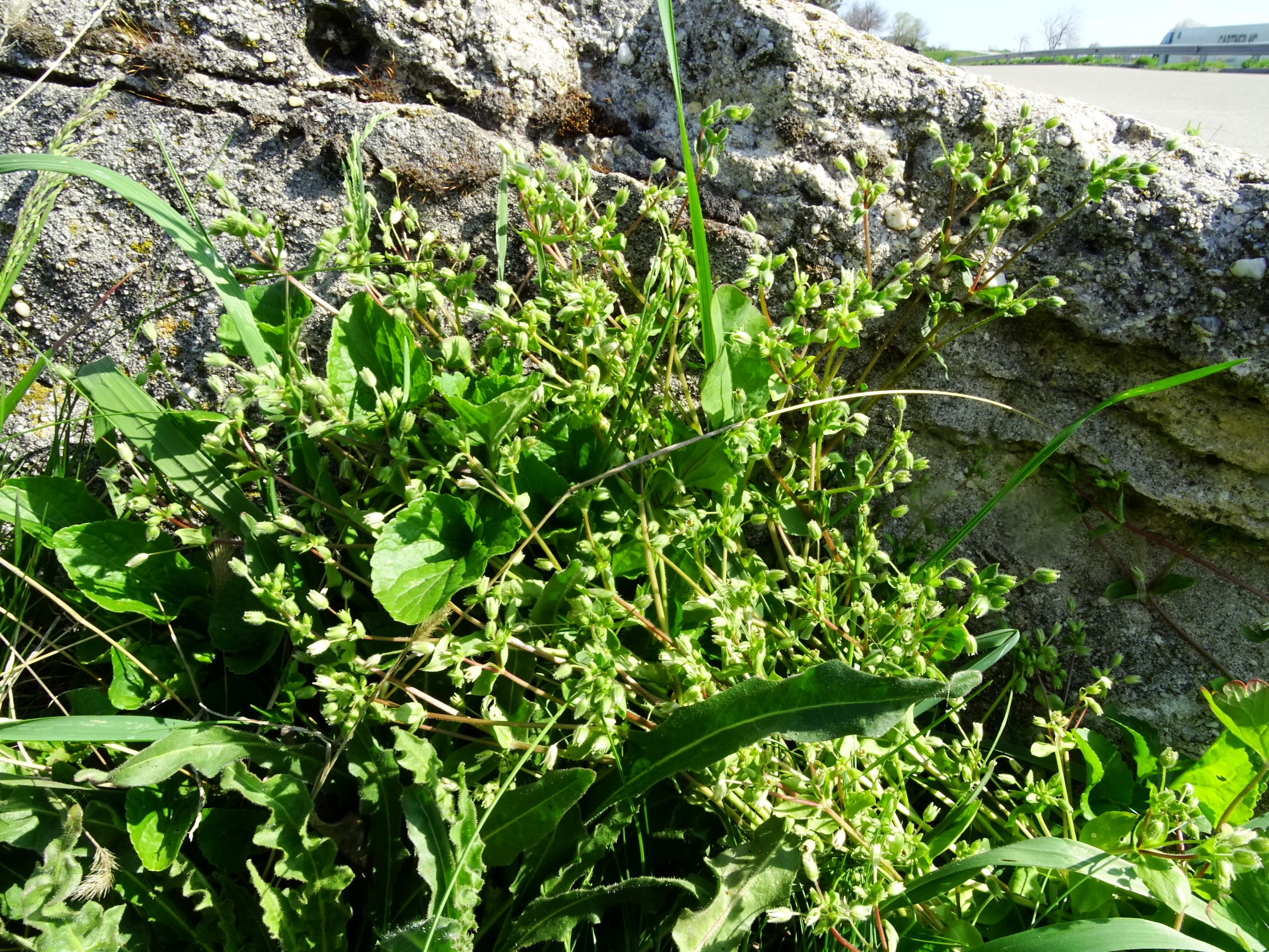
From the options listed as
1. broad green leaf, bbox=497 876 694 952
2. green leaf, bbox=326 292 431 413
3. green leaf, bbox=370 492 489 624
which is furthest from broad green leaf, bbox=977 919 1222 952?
green leaf, bbox=326 292 431 413

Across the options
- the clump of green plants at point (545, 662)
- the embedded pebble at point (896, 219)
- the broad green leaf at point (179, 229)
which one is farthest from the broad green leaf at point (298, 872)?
the embedded pebble at point (896, 219)

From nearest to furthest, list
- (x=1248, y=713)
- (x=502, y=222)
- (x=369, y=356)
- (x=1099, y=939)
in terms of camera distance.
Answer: (x=1099, y=939), (x=1248, y=713), (x=369, y=356), (x=502, y=222)

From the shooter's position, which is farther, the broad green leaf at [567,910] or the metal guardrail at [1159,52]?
the metal guardrail at [1159,52]

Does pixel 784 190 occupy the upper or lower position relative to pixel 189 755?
upper

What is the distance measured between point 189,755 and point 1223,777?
74.0 inches

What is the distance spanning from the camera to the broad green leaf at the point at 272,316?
1.69 m

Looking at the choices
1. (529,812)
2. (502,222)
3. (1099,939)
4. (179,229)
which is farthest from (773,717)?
(179,229)

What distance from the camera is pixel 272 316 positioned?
1.78 metres

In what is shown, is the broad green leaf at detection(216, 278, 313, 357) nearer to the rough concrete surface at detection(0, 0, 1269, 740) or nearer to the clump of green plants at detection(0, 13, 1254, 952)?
the clump of green plants at detection(0, 13, 1254, 952)

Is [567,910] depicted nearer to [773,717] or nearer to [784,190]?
[773,717]

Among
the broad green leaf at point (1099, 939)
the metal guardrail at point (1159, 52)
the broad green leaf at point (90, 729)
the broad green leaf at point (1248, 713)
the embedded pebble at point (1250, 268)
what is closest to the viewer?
the broad green leaf at point (1099, 939)

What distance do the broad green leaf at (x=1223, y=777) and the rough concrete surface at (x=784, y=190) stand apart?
475 millimetres

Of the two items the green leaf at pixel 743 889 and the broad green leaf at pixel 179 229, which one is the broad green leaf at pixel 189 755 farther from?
the green leaf at pixel 743 889

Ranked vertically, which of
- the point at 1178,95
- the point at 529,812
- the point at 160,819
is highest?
the point at 1178,95
